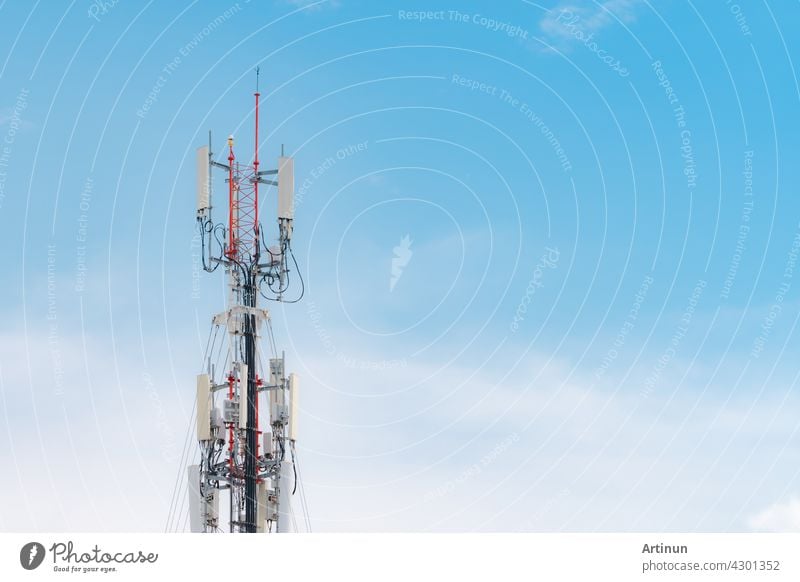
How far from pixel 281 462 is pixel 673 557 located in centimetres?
2179

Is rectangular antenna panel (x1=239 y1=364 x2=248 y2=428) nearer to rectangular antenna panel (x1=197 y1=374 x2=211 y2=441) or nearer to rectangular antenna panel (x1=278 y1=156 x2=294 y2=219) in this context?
rectangular antenna panel (x1=197 y1=374 x2=211 y2=441)

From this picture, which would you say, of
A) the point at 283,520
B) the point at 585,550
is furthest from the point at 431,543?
the point at 283,520

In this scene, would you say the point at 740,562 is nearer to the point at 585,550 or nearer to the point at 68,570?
the point at 585,550

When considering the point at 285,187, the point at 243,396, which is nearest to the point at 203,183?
the point at 285,187

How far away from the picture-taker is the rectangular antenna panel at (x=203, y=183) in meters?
60.1

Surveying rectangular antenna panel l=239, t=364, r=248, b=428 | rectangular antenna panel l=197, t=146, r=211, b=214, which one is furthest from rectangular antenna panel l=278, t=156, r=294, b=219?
rectangular antenna panel l=239, t=364, r=248, b=428

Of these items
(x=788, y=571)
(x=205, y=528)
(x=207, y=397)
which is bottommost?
(x=788, y=571)

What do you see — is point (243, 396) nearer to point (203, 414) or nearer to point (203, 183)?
point (203, 414)

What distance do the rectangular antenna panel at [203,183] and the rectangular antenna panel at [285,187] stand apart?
299 centimetres

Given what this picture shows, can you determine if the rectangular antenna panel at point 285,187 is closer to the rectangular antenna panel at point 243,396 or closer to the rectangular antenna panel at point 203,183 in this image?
the rectangular antenna panel at point 203,183

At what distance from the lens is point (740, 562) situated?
145 feet

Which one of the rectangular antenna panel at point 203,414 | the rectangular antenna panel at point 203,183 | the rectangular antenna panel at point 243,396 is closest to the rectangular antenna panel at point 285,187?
the rectangular antenna panel at point 203,183

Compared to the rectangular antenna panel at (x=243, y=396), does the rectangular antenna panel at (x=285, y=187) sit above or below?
above

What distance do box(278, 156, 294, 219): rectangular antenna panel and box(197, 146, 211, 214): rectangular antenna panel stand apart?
299 centimetres
